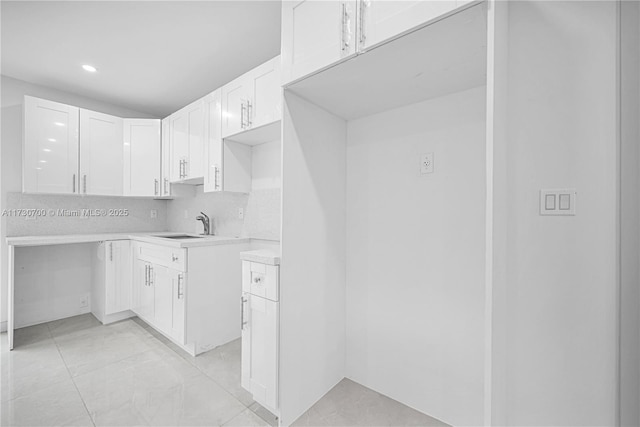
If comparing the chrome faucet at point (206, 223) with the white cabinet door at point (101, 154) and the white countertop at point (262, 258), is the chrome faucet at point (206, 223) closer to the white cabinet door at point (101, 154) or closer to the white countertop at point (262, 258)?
the white cabinet door at point (101, 154)

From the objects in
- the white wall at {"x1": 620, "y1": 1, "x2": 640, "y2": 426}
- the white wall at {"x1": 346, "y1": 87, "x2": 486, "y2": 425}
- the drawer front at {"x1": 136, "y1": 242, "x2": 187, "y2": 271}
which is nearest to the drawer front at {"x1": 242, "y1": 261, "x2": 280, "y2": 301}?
the white wall at {"x1": 346, "y1": 87, "x2": 486, "y2": 425}

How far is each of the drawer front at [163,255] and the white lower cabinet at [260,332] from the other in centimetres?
86

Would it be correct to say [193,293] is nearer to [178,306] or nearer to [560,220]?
[178,306]

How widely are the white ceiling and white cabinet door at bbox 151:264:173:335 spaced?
184 centimetres

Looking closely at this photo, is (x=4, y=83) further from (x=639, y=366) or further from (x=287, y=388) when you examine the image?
(x=639, y=366)

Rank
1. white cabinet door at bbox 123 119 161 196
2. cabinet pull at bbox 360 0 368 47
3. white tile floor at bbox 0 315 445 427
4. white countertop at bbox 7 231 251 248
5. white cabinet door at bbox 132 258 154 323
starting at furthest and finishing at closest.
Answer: white cabinet door at bbox 123 119 161 196 → white cabinet door at bbox 132 258 154 323 → white countertop at bbox 7 231 251 248 → white tile floor at bbox 0 315 445 427 → cabinet pull at bbox 360 0 368 47

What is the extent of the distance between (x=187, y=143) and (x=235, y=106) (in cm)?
85

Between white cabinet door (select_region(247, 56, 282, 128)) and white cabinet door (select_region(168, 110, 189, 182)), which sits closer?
white cabinet door (select_region(247, 56, 282, 128))

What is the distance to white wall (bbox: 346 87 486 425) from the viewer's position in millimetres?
1434

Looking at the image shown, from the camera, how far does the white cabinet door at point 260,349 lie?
152cm

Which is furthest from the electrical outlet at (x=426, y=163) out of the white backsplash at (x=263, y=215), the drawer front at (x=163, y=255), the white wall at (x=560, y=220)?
the drawer front at (x=163, y=255)

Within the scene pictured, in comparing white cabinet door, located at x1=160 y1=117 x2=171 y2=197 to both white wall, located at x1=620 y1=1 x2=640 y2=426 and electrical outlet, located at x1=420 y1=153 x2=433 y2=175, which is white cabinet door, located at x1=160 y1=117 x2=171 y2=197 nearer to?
electrical outlet, located at x1=420 y1=153 x2=433 y2=175

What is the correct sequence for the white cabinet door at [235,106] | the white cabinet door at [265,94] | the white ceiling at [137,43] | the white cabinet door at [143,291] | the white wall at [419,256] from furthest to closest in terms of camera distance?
the white cabinet door at [143,291]
the white cabinet door at [235,106]
the white cabinet door at [265,94]
the white ceiling at [137,43]
the white wall at [419,256]

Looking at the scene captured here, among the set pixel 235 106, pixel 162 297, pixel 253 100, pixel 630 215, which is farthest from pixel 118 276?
pixel 630 215
